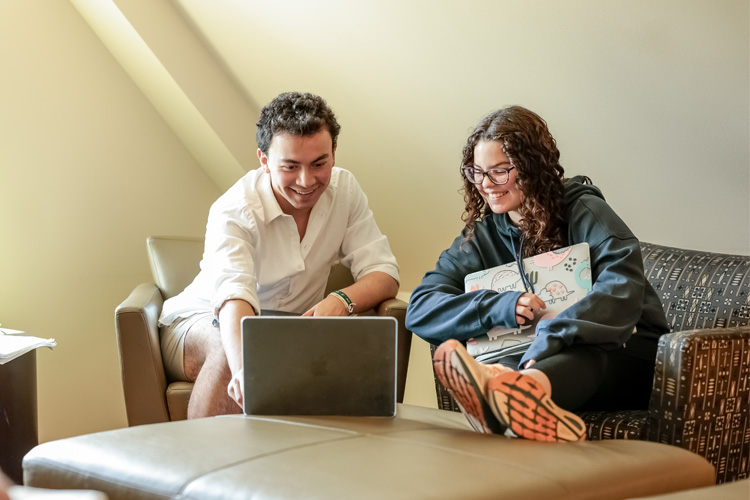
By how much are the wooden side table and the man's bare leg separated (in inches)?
20.6

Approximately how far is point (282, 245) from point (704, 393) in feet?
3.97

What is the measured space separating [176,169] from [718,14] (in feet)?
7.45

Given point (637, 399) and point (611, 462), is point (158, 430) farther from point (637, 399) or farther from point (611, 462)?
point (637, 399)

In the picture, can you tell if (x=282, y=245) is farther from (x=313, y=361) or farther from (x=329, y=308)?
(x=313, y=361)

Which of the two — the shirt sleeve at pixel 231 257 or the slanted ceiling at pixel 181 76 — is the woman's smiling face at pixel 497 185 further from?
the slanted ceiling at pixel 181 76

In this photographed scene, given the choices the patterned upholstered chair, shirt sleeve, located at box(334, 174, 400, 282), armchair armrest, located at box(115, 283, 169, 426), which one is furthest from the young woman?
armchair armrest, located at box(115, 283, 169, 426)

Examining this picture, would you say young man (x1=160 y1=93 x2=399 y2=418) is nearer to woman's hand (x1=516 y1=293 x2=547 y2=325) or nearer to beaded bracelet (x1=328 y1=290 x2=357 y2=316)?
beaded bracelet (x1=328 y1=290 x2=357 y2=316)

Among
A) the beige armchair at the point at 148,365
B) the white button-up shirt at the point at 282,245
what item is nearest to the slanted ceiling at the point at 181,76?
the white button-up shirt at the point at 282,245

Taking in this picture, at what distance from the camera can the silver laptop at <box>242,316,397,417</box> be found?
1607 millimetres

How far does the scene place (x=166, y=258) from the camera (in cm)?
271

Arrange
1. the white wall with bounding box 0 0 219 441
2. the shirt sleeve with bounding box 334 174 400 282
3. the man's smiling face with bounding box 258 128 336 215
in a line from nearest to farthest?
the man's smiling face with bounding box 258 128 336 215 → the shirt sleeve with bounding box 334 174 400 282 → the white wall with bounding box 0 0 219 441

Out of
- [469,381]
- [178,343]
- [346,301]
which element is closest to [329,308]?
[346,301]

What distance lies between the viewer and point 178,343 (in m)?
2.29

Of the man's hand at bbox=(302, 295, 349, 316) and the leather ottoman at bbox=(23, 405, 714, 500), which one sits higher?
the man's hand at bbox=(302, 295, 349, 316)
